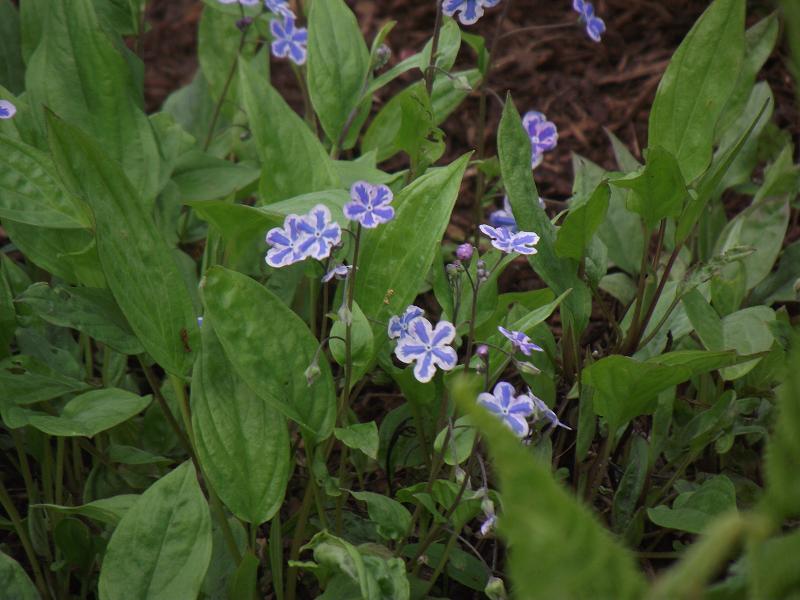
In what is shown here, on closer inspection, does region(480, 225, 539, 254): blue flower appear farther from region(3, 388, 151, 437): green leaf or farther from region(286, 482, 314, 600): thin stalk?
region(3, 388, 151, 437): green leaf

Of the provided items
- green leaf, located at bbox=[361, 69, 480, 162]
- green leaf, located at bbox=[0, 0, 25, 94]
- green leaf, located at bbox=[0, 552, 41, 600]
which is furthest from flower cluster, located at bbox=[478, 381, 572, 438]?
green leaf, located at bbox=[0, 0, 25, 94]

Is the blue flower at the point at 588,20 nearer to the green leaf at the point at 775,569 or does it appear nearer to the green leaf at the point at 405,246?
the green leaf at the point at 405,246

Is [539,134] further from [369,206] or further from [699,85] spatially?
[369,206]

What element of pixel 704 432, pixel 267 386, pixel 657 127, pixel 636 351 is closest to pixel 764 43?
pixel 657 127

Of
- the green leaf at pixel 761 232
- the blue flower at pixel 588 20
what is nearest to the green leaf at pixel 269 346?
the blue flower at pixel 588 20

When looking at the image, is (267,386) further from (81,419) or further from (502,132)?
(502,132)

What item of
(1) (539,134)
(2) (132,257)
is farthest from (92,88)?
(1) (539,134)
